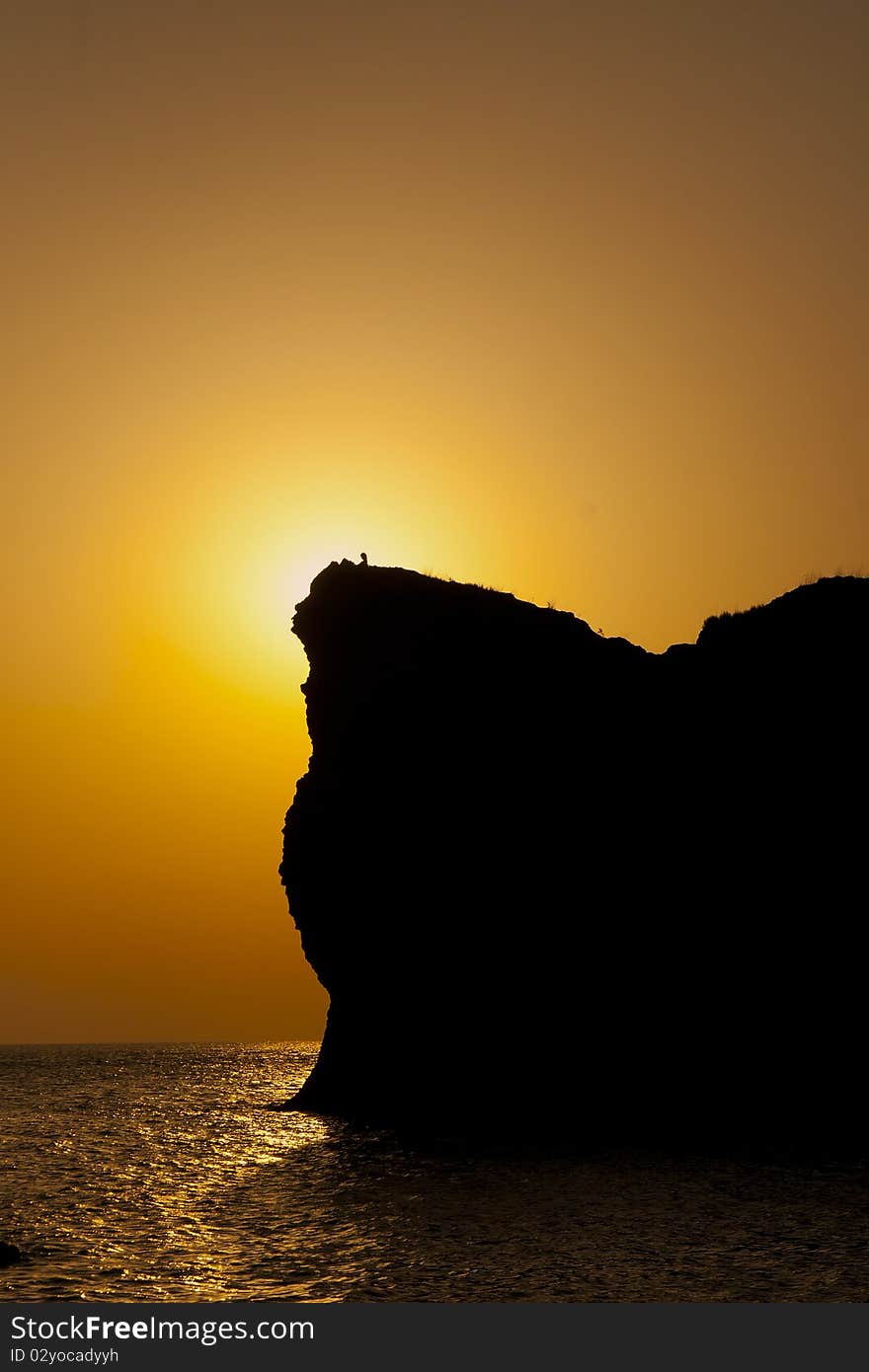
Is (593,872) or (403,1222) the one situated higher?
(593,872)

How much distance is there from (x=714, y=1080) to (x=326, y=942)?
17.9 meters

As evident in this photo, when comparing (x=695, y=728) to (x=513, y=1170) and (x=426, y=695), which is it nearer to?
(x=426, y=695)

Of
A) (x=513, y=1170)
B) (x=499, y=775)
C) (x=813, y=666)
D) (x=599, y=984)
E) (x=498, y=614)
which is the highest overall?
(x=498, y=614)

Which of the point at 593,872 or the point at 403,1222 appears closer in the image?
the point at 403,1222

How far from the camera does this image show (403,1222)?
2669cm

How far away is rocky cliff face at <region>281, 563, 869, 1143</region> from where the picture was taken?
45.2 m

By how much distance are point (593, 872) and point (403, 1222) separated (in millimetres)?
23387

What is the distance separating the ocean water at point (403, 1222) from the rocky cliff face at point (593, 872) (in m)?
5.81

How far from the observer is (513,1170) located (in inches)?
1401

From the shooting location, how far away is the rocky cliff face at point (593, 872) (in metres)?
45.2

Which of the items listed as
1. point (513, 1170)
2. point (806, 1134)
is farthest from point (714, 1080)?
point (513, 1170)

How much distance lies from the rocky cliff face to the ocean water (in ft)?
19.1

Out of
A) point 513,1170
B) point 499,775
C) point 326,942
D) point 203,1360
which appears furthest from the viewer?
point 326,942

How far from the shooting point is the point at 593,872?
48562 mm
